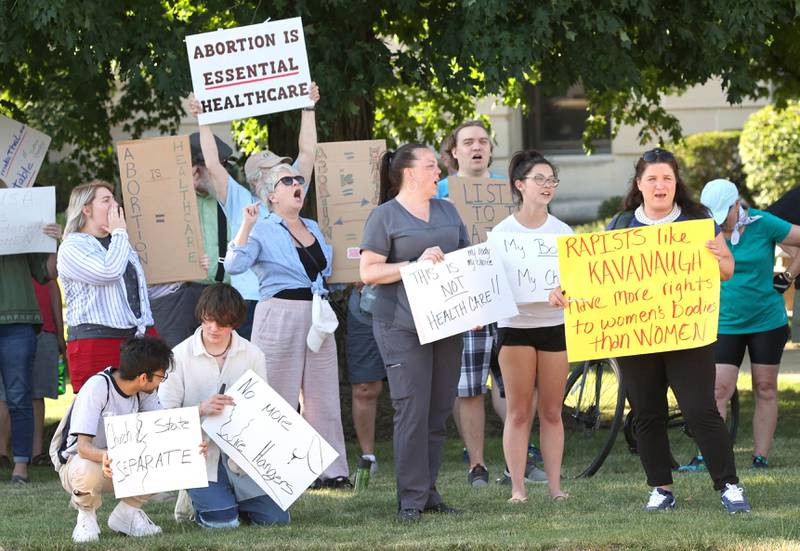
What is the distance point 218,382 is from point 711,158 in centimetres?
1574

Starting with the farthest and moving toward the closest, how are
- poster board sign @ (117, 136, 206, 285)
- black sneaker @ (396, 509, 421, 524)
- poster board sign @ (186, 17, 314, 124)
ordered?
poster board sign @ (186, 17, 314, 124) < poster board sign @ (117, 136, 206, 285) < black sneaker @ (396, 509, 421, 524)

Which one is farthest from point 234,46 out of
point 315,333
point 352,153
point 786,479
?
point 786,479

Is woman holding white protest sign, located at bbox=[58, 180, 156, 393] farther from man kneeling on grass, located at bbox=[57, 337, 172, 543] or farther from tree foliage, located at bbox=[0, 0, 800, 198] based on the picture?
tree foliage, located at bbox=[0, 0, 800, 198]

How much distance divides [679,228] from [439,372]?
4.15 ft

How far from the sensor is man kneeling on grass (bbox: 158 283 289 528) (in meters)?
6.50

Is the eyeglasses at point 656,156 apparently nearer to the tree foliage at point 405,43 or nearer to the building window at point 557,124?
the tree foliage at point 405,43

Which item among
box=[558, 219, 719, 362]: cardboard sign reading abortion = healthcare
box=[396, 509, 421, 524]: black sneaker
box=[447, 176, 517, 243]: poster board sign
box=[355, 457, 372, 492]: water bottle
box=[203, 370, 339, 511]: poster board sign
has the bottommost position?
box=[355, 457, 372, 492]: water bottle

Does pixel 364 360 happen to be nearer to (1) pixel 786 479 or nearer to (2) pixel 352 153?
(2) pixel 352 153

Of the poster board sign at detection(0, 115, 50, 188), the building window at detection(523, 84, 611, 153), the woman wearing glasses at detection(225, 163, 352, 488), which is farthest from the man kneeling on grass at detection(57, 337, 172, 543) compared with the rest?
the building window at detection(523, 84, 611, 153)

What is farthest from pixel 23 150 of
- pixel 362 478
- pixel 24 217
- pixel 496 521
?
pixel 496 521

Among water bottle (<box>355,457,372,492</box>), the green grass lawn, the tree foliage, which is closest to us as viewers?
the green grass lawn

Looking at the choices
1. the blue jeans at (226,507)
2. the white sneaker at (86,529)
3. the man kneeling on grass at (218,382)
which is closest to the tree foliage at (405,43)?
the man kneeling on grass at (218,382)

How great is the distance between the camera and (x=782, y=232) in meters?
8.12

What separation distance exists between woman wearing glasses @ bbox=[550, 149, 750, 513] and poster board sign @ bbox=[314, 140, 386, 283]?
2277 mm
